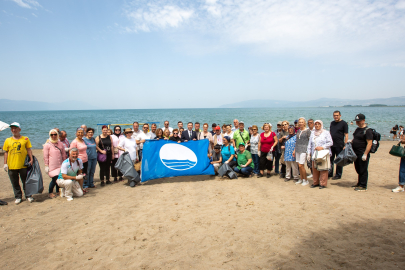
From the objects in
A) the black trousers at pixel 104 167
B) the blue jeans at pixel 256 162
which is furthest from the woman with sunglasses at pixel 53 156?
the blue jeans at pixel 256 162

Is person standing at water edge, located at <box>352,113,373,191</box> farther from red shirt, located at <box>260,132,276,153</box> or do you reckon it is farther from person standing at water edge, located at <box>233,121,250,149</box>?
person standing at water edge, located at <box>233,121,250,149</box>

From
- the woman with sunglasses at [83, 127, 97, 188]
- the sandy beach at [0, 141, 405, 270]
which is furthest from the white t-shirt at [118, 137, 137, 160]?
the sandy beach at [0, 141, 405, 270]

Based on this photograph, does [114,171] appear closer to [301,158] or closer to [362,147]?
[301,158]

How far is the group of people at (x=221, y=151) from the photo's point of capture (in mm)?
5598

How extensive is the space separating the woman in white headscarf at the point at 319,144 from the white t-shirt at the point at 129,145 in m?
Result: 5.07

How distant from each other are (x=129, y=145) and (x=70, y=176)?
1813mm

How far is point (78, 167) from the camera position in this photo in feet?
19.4

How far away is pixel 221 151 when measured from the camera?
7.59 m

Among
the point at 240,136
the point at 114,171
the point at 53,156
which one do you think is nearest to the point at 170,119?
the point at 114,171

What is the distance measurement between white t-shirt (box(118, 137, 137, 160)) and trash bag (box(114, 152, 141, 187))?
14 centimetres

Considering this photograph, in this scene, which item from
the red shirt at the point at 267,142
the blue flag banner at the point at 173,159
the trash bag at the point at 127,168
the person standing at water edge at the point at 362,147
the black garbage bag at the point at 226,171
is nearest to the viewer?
the person standing at water edge at the point at 362,147

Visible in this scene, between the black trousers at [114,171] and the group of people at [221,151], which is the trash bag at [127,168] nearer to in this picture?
the group of people at [221,151]

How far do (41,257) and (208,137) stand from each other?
5550 millimetres

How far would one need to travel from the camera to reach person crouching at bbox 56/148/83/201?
224 inches
